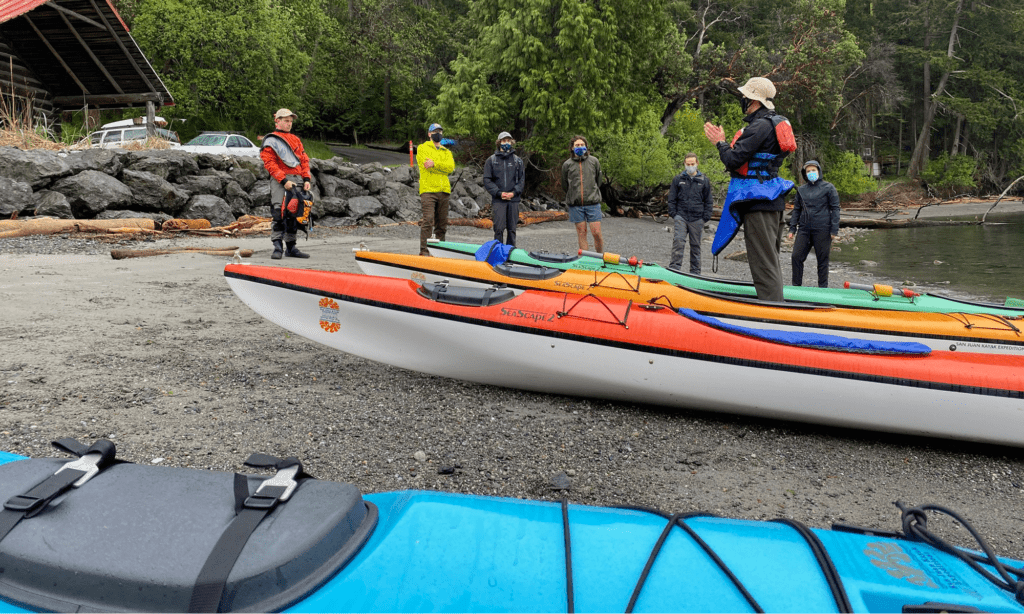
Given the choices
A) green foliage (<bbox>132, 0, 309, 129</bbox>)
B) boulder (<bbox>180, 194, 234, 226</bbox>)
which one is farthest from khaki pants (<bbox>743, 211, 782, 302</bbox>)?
green foliage (<bbox>132, 0, 309, 129</bbox>)

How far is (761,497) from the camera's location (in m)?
2.94

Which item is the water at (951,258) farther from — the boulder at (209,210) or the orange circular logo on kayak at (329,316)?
the boulder at (209,210)

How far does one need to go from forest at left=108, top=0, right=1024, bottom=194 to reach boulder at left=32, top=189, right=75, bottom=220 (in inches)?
404

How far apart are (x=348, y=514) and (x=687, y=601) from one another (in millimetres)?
739

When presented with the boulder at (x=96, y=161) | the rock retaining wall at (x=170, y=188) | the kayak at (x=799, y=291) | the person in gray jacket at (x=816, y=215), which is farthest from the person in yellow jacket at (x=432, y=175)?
the boulder at (x=96, y=161)

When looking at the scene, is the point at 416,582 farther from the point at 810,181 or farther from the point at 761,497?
the point at 810,181

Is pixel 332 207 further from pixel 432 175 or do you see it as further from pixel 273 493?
pixel 273 493

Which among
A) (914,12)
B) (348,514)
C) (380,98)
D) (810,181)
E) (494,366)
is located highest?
(914,12)

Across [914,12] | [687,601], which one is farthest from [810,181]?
[914,12]

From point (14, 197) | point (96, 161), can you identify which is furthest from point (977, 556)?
point (96, 161)

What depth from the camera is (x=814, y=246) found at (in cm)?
777

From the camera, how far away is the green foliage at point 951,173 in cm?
3841

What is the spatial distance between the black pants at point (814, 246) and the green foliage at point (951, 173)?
3899 cm

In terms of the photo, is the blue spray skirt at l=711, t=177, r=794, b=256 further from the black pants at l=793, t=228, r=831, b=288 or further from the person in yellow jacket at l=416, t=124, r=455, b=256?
the person in yellow jacket at l=416, t=124, r=455, b=256
